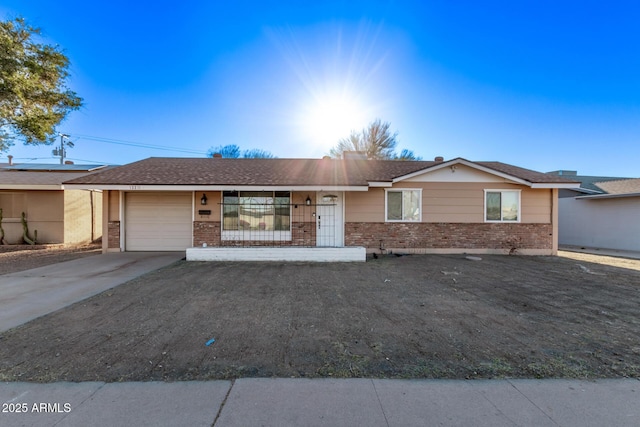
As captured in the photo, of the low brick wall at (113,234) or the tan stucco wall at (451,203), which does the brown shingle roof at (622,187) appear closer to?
the tan stucco wall at (451,203)

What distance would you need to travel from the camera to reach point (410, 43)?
11367 millimetres

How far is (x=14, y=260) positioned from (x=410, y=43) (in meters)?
16.2

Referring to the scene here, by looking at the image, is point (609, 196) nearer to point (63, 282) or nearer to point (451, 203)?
point (451, 203)

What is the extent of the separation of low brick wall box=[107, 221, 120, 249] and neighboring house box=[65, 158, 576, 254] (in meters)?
0.04

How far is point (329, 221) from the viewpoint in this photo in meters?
10.5

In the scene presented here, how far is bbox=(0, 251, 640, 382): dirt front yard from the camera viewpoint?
277 centimetres

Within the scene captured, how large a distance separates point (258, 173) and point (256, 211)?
4.99 feet

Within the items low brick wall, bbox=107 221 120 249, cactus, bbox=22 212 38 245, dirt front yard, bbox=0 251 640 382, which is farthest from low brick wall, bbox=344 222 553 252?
cactus, bbox=22 212 38 245

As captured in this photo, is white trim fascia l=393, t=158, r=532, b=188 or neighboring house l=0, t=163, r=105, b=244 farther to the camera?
neighboring house l=0, t=163, r=105, b=244

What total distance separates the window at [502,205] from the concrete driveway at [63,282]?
11.3m

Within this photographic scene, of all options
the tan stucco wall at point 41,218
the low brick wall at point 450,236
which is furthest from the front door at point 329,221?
the tan stucco wall at point 41,218

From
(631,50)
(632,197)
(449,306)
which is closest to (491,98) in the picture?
(631,50)

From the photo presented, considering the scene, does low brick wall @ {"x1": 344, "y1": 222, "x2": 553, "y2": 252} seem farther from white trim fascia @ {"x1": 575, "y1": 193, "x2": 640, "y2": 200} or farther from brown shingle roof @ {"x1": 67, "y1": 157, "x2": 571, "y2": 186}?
white trim fascia @ {"x1": 575, "y1": 193, "x2": 640, "y2": 200}

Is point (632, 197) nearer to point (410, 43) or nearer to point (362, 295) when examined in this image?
point (410, 43)
